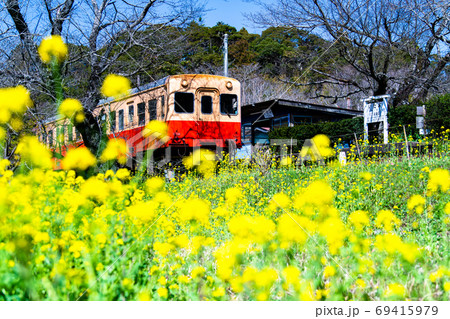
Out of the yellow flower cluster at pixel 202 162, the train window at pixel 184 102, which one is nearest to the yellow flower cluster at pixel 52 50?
the yellow flower cluster at pixel 202 162

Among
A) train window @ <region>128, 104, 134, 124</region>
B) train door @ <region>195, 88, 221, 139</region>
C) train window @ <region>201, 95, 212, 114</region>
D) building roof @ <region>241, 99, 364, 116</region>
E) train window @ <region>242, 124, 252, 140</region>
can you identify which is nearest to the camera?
train window @ <region>128, 104, 134, 124</region>

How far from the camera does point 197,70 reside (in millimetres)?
4359

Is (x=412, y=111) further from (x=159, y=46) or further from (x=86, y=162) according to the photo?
(x=86, y=162)

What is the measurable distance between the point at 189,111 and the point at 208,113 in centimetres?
63

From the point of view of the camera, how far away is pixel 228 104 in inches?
269

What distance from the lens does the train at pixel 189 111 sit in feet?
11.9

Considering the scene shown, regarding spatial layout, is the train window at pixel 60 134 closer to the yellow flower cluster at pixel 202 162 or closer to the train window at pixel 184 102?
the yellow flower cluster at pixel 202 162

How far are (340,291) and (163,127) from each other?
2.08 meters

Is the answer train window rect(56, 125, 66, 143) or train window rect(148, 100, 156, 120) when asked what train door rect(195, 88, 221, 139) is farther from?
train window rect(56, 125, 66, 143)

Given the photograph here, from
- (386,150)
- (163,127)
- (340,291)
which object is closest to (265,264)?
(340,291)

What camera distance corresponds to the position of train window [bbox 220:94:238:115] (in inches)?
263

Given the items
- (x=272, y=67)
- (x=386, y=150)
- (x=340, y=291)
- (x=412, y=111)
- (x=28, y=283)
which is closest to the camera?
(x=28, y=283)

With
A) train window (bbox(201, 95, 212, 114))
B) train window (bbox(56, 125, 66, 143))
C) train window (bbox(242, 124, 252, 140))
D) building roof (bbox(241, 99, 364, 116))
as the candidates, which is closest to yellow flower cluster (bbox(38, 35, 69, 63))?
train window (bbox(56, 125, 66, 143))

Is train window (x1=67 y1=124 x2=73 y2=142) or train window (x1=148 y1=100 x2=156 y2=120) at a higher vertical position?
train window (x1=148 y1=100 x2=156 y2=120)
